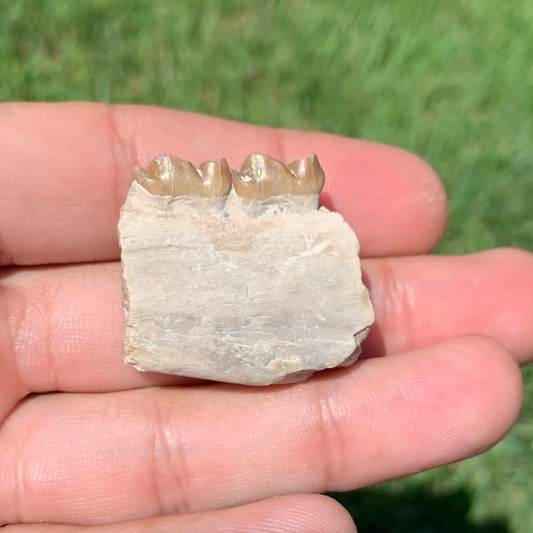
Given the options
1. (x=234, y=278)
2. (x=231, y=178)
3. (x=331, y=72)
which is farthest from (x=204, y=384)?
(x=331, y=72)

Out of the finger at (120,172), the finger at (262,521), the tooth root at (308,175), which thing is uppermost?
the tooth root at (308,175)

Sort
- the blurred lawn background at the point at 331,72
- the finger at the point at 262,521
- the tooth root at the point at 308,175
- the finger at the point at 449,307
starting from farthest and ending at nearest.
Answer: the blurred lawn background at the point at 331,72
the finger at the point at 449,307
the tooth root at the point at 308,175
the finger at the point at 262,521

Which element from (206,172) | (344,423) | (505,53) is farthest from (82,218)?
(505,53)

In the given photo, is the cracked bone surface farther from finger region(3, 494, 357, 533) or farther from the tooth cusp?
finger region(3, 494, 357, 533)

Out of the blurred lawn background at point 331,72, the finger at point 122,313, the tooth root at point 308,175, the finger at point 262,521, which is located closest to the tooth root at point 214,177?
the tooth root at point 308,175

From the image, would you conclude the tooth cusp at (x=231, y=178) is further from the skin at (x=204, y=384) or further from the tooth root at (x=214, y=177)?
the skin at (x=204, y=384)

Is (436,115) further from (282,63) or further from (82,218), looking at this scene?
(82,218)
